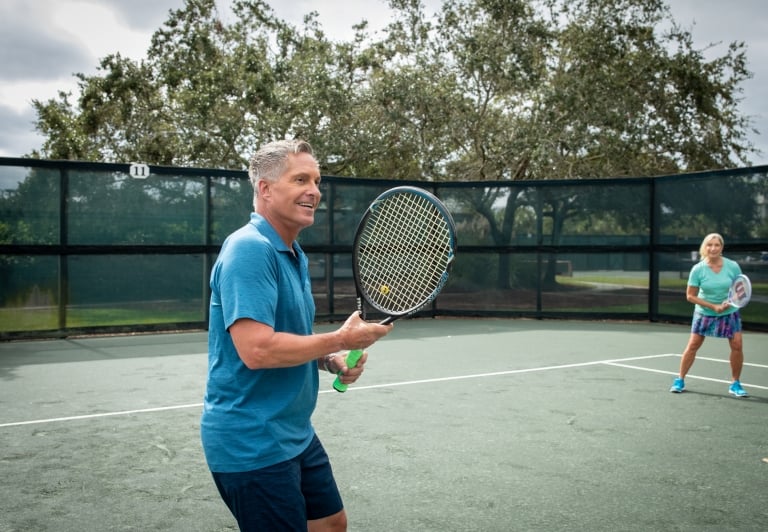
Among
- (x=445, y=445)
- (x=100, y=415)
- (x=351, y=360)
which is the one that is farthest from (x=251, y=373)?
(x=100, y=415)

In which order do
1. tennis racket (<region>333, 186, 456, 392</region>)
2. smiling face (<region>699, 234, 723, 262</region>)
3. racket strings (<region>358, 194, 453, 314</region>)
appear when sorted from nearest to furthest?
tennis racket (<region>333, 186, 456, 392</region>) → racket strings (<region>358, 194, 453, 314</region>) → smiling face (<region>699, 234, 723, 262</region>)

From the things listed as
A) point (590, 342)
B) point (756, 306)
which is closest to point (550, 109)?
point (756, 306)

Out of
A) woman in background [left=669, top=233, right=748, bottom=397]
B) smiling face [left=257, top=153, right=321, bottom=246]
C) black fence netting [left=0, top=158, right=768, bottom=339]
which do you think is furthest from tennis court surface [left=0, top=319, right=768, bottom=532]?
black fence netting [left=0, top=158, right=768, bottom=339]

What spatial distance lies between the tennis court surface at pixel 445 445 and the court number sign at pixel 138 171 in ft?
13.6

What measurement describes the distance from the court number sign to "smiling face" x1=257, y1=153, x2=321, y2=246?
10.7 meters

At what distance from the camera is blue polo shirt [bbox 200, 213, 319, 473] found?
2.05 meters

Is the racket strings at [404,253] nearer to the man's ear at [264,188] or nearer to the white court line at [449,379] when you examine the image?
the man's ear at [264,188]

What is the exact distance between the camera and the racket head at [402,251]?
2898mm

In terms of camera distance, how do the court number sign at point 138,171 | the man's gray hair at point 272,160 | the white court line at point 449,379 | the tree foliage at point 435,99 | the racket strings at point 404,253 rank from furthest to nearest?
the tree foliage at point 435,99, the court number sign at point 138,171, the white court line at point 449,379, the racket strings at point 404,253, the man's gray hair at point 272,160

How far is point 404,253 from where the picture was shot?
144 inches

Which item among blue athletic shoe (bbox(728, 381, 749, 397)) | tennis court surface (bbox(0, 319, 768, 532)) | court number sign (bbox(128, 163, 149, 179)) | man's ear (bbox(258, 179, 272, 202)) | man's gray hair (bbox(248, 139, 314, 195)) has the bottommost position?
tennis court surface (bbox(0, 319, 768, 532))

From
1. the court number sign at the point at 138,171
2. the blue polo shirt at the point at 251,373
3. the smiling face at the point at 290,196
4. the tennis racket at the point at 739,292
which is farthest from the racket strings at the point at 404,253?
the court number sign at the point at 138,171

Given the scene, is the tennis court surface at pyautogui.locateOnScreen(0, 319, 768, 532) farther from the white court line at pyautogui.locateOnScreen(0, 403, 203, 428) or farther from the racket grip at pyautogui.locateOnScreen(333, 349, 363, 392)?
the racket grip at pyautogui.locateOnScreen(333, 349, 363, 392)

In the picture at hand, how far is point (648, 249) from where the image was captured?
14.3 meters
